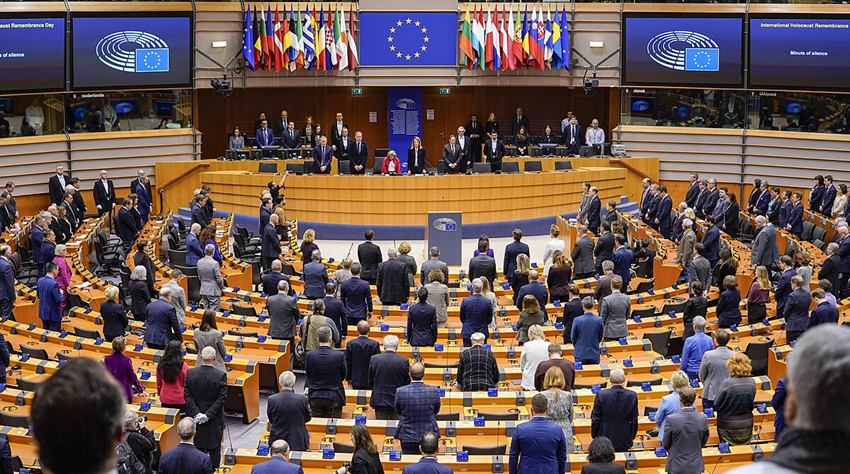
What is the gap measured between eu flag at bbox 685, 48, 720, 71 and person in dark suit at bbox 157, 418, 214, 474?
830 inches

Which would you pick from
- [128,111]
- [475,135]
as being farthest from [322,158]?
[128,111]

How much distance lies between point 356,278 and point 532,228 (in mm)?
10724

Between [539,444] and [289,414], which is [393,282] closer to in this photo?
[289,414]

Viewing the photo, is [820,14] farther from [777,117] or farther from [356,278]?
[356,278]

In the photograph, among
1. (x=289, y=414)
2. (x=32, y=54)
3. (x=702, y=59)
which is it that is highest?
(x=702, y=59)

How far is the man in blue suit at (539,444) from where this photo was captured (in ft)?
26.2

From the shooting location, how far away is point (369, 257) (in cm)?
1600

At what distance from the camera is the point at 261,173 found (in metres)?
23.8

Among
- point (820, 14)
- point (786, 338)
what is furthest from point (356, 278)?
point (820, 14)

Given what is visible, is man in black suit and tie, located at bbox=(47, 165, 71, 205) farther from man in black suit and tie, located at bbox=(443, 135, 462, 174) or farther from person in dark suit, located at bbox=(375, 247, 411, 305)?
person in dark suit, located at bbox=(375, 247, 411, 305)

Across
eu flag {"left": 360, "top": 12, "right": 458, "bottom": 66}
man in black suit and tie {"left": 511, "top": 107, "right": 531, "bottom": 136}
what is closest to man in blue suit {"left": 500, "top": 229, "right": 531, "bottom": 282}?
eu flag {"left": 360, "top": 12, "right": 458, "bottom": 66}

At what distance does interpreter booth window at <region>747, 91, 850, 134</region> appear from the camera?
2519 cm

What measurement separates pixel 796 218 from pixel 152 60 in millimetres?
15928

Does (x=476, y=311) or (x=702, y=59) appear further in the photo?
(x=702, y=59)
